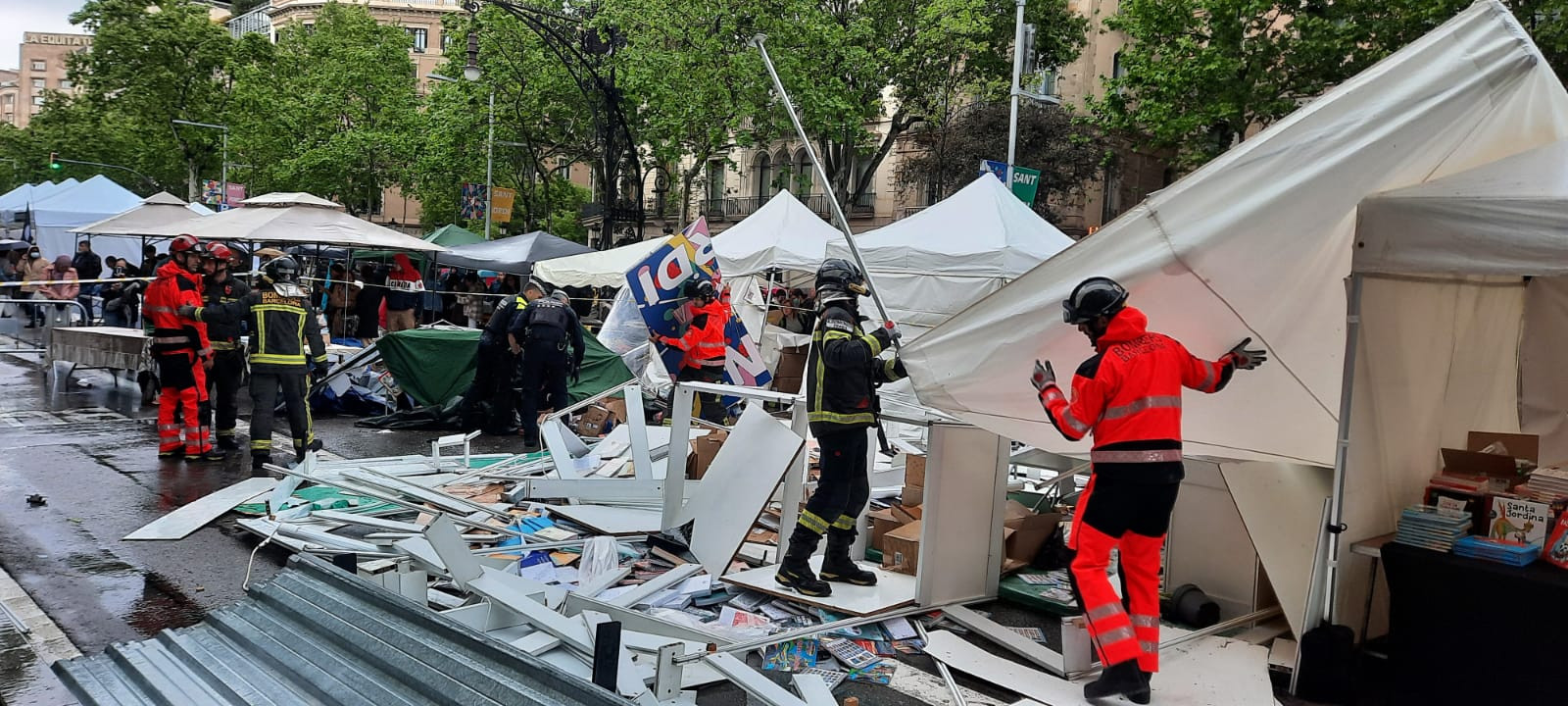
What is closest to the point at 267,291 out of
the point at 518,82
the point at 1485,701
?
the point at 1485,701

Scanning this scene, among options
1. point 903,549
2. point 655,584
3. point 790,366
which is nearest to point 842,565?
point 903,549

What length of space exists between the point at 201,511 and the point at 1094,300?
6664 millimetres

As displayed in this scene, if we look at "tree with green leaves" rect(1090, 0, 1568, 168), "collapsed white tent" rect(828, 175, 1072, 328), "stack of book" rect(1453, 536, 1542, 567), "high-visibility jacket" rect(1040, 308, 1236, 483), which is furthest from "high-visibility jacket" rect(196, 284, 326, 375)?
"tree with green leaves" rect(1090, 0, 1568, 168)

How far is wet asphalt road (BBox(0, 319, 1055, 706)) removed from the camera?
532 centimetres

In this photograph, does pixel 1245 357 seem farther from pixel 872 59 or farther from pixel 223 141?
pixel 223 141

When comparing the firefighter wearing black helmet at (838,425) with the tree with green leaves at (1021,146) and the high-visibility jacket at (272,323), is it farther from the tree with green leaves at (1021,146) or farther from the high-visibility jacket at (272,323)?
the tree with green leaves at (1021,146)

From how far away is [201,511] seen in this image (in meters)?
7.82

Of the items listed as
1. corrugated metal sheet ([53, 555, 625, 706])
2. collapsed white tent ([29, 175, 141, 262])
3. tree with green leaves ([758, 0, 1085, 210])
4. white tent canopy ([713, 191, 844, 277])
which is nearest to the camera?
corrugated metal sheet ([53, 555, 625, 706])

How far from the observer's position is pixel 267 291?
945 cm

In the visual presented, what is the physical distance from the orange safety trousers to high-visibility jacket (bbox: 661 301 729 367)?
6.57 metres

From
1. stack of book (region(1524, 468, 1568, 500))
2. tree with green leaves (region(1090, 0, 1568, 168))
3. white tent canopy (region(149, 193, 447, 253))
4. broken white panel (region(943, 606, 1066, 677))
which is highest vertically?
tree with green leaves (region(1090, 0, 1568, 168))

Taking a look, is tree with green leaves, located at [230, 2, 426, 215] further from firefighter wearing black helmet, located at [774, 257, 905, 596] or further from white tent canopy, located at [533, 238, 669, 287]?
firefighter wearing black helmet, located at [774, 257, 905, 596]

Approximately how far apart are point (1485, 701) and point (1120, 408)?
1.96 m

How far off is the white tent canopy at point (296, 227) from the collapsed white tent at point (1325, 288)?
37.5 feet
